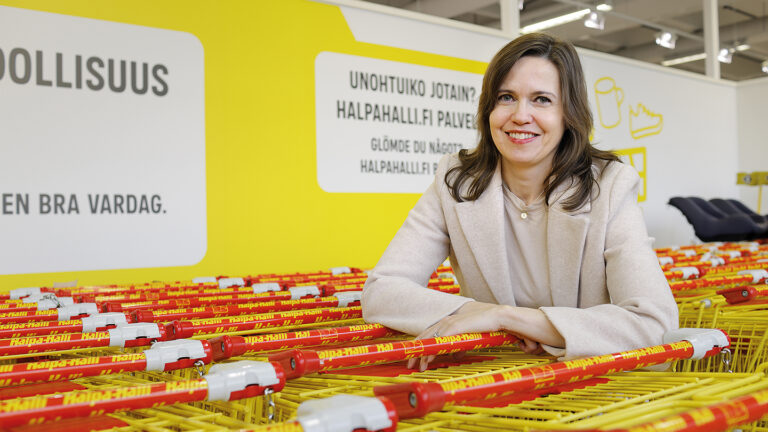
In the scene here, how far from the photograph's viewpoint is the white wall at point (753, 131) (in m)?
9.18

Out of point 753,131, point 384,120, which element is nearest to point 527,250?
point 384,120

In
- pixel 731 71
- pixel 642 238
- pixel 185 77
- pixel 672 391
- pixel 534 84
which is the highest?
pixel 731 71

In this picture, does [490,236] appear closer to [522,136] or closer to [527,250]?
[527,250]

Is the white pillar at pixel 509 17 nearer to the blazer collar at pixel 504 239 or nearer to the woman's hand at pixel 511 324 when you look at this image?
the blazer collar at pixel 504 239

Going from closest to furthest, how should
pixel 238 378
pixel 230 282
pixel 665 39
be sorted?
pixel 238 378 → pixel 230 282 → pixel 665 39

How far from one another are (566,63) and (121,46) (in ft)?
12.5

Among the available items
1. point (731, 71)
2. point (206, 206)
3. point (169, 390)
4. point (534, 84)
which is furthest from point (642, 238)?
point (731, 71)

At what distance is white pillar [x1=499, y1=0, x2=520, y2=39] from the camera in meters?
6.99

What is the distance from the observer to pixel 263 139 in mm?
5305

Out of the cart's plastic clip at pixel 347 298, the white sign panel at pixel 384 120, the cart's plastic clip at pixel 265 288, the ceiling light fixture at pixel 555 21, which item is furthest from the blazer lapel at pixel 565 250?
the ceiling light fixture at pixel 555 21

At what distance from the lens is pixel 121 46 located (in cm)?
479

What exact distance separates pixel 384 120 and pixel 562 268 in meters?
4.30

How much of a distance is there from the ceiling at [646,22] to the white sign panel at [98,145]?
13.6ft

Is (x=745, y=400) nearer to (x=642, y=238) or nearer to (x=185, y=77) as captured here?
(x=642, y=238)
